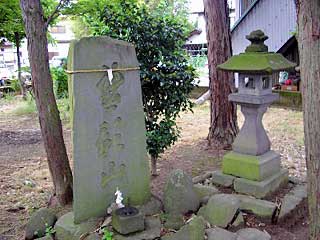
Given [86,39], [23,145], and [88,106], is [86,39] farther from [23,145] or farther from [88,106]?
[23,145]

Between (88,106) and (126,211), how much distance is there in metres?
0.98

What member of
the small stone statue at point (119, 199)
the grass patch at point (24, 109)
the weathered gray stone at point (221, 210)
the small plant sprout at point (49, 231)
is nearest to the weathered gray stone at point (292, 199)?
the weathered gray stone at point (221, 210)

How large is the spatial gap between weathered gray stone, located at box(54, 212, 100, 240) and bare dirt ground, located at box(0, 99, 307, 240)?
0.67m

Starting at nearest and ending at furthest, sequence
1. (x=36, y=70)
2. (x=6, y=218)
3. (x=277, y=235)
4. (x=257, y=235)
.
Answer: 1. (x=257, y=235)
2. (x=277, y=235)
3. (x=36, y=70)
4. (x=6, y=218)

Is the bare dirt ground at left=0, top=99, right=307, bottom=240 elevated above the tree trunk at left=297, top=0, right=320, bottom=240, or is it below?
below

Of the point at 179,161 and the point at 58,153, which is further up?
the point at 58,153

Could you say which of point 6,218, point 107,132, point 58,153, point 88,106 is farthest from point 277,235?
point 6,218

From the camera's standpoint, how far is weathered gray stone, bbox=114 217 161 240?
301cm

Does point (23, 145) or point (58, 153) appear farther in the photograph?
point (23, 145)

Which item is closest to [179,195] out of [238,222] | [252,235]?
[238,222]

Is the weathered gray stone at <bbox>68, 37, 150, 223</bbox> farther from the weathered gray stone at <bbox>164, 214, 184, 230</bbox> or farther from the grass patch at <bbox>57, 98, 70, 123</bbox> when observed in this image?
the grass patch at <bbox>57, 98, 70, 123</bbox>

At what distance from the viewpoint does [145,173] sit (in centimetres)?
362

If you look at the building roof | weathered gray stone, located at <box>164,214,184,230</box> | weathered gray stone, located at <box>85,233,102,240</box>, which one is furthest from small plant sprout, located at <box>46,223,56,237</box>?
the building roof

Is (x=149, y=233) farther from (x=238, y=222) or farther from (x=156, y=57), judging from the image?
(x=156, y=57)
